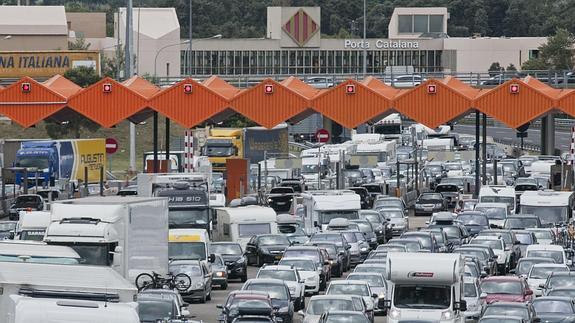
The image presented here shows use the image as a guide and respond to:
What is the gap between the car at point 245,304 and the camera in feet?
106

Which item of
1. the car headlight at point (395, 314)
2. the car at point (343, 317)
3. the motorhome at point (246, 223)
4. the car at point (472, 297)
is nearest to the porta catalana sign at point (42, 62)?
the motorhome at point (246, 223)

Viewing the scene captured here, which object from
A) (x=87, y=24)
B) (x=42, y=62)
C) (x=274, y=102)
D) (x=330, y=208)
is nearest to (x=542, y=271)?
(x=330, y=208)

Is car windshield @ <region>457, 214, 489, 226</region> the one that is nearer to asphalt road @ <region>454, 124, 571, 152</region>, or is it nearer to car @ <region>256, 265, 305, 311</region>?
car @ <region>256, 265, 305, 311</region>

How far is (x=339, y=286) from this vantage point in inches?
1411

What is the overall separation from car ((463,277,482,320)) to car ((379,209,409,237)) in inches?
815

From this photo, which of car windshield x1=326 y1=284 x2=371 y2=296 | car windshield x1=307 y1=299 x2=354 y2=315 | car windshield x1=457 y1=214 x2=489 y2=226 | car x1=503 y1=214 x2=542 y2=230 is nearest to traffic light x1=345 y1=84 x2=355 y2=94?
car windshield x1=457 y1=214 x2=489 y2=226

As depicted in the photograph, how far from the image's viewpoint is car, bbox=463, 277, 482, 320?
1377 inches

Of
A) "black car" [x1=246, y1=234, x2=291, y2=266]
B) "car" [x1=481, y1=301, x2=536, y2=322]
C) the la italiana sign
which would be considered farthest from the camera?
the la italiana sign

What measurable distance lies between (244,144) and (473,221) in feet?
112

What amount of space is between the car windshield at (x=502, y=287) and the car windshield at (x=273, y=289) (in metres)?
4.56

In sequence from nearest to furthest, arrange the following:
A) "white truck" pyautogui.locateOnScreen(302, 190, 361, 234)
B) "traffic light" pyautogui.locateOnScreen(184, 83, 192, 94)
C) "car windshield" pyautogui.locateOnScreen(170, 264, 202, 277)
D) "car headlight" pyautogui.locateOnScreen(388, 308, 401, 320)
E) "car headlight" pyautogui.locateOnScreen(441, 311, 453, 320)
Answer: "car headlight" pyautogui.locateOnScreen(441, 311, 453, 320)
"car headlight" pyautogui.locateOnScreen(388, 308, 401, 320)
"car windshield" pyautogui.locateOnScreen(170, 264, 202, 277)
"white truck" pyautogui.locateOnScreen(302, 190, 361, 234)
"traffic light" pyautogui.locateOnScreen(184, 83, 192, 94)

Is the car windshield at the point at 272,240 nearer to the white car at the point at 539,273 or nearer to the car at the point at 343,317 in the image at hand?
the white car at the point at 539,273

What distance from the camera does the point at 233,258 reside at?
44.6 meters

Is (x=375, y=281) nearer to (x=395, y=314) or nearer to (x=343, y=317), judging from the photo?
(x=395, y=314)
